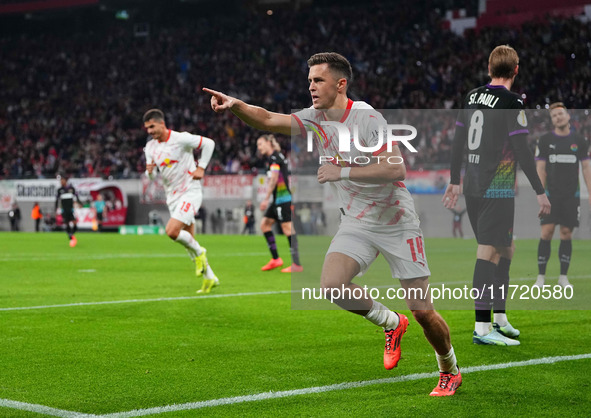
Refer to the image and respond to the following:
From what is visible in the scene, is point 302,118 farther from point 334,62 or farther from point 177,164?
point 177,164

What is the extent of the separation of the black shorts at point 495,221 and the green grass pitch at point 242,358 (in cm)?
86

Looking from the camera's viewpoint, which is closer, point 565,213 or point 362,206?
point 362,206

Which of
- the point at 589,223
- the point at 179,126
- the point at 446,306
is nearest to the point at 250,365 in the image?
the point at 446,306

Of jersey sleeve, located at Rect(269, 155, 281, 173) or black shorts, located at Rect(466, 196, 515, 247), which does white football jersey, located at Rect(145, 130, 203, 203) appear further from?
black shorts, located at Rect(466, 196, 515, 247)

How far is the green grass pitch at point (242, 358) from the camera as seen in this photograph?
178 inches

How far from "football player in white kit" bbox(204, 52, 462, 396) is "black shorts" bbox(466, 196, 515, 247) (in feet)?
6.03

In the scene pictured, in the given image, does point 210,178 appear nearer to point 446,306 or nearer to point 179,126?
point 179,126

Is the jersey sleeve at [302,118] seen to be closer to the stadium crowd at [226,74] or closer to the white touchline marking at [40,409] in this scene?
the white touchline marking at [40,409]

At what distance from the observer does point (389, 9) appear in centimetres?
3862

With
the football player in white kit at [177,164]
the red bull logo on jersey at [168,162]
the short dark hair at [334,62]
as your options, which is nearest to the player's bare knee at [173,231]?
the football player in white kit at [177,164]

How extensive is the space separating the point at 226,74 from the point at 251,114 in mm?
36320

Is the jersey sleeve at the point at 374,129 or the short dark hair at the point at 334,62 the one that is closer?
the jersey sleeve at the point at 374,129

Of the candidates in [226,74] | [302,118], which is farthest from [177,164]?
[226,74]

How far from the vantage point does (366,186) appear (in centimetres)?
485
